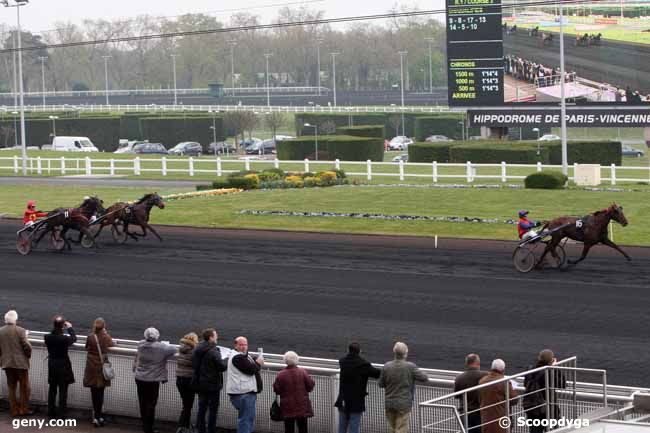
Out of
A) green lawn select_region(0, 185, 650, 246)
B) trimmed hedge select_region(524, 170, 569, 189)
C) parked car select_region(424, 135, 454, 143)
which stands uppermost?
parked car select_region(424, 135, 454, 143)

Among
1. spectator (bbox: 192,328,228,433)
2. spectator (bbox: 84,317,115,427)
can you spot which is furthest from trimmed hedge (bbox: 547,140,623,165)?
spectator (bbox: 192,328,228,433)

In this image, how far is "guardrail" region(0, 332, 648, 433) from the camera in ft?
36.9

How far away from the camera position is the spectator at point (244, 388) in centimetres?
1195

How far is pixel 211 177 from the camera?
44656mm

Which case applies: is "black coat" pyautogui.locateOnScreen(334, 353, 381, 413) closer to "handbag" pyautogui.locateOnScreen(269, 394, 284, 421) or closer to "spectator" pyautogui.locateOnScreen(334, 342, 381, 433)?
"spectator" pyautogui.locateOnScreen(334, 342, 381, 433)

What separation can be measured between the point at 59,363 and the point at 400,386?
14.3 feet

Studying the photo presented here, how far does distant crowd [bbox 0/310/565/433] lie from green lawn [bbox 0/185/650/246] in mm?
14702

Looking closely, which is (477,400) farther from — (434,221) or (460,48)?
(460,48)

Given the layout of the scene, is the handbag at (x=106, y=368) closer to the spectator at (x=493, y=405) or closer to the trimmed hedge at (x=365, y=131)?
the spectator at (x=493, y=405)

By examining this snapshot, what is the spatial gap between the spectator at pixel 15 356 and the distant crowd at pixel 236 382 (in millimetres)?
12

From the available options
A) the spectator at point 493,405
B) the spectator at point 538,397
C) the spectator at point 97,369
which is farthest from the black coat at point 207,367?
the spectator at point 538,397

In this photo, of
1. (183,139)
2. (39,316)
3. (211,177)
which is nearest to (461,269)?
(39,316)

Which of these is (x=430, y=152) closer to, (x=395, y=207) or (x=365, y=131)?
(x=365, y=131)

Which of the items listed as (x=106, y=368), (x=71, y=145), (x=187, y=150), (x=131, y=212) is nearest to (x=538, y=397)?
(x=106, y=368)
